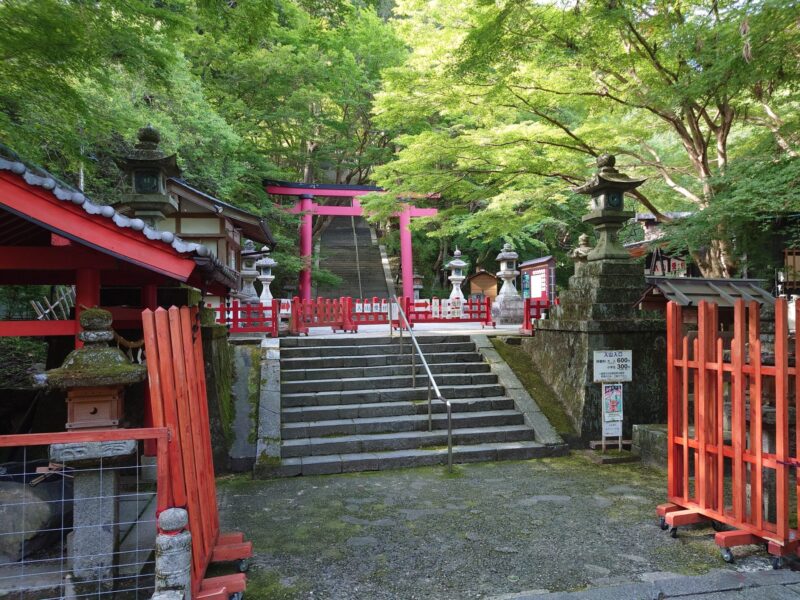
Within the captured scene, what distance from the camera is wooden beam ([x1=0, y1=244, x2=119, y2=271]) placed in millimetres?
3922

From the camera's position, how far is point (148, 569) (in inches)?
152

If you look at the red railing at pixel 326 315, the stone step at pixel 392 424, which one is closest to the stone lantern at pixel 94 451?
the stone step at pixel 392 424

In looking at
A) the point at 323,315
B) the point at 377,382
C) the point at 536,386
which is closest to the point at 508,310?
the point at 323,315

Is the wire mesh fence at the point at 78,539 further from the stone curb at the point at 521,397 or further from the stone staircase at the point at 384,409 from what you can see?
the stone curb at the point at 521,397

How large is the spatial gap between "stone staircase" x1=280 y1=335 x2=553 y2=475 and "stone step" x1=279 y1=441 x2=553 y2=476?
0.04 ft

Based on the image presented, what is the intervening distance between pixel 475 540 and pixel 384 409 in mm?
3626

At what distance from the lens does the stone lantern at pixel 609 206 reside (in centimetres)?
815

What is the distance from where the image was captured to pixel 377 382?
343 inches

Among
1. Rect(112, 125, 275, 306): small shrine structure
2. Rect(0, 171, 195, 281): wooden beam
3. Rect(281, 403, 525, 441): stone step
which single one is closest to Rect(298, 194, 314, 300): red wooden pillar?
Rect(112, 125, 275, 306): small shrine structure

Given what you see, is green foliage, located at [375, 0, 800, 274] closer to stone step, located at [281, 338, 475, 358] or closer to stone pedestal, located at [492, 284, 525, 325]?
stone pedestal, located at [492, 284, 525, 325]

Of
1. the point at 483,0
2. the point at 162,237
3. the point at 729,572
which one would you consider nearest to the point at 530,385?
the point at 729,572

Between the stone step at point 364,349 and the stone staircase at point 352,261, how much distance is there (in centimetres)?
1483

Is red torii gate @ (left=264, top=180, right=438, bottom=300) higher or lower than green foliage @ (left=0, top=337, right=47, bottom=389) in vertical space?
higher

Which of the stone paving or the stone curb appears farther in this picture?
the stone curb
